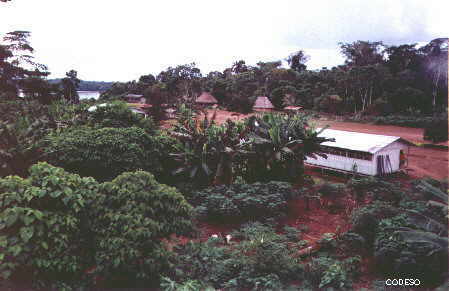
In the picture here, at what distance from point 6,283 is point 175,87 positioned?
40991 millimetres

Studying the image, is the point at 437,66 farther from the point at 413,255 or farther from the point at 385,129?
the point at 413,255

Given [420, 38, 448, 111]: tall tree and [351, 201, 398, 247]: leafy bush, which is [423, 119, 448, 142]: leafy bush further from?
[351, 201, 398, 247]: leafy bush

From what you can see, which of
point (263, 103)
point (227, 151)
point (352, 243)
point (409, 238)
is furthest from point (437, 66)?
point (409, 238)

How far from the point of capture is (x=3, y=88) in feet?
61.7

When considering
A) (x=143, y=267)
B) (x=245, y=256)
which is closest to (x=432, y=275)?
(x=245, y=256)

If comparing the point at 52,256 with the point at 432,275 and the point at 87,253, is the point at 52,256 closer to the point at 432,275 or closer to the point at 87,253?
the point at 87,253

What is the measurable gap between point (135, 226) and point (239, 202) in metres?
3.58

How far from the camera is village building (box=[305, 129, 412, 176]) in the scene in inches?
473

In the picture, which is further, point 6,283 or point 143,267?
point 143,267

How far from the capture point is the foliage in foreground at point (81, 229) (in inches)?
137

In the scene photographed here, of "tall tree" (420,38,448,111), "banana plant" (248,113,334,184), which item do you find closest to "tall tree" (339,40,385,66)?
"tall tree" (420,38,448,111)

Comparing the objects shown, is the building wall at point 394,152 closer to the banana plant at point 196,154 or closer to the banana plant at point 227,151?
the banana plant at point 227,151

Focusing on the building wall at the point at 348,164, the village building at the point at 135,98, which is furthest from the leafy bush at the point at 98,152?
the village building at the point at 135,98

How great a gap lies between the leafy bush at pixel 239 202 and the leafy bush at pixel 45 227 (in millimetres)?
3238
